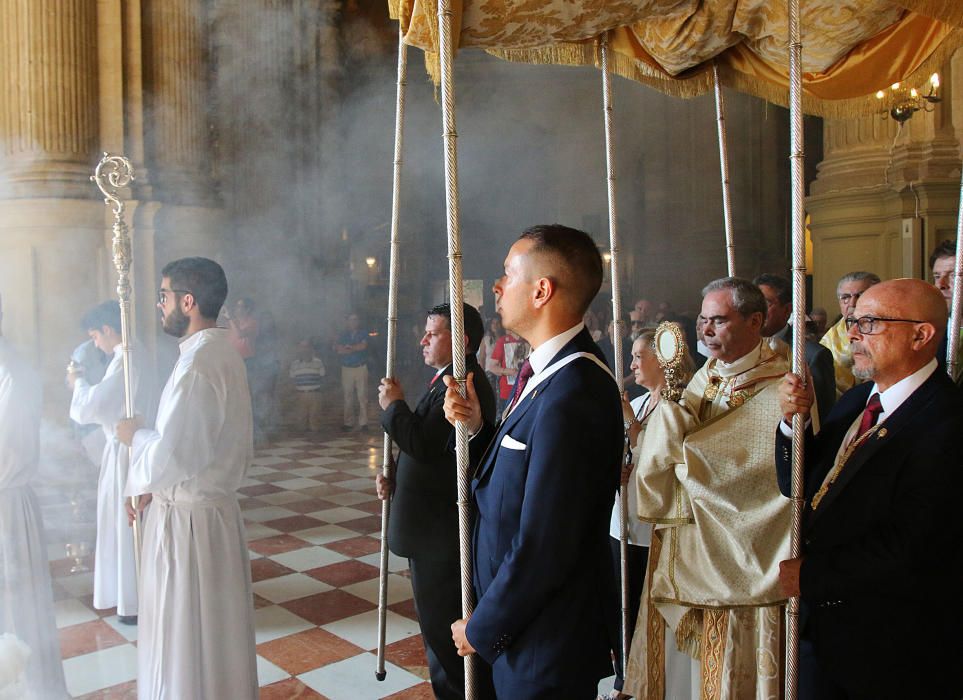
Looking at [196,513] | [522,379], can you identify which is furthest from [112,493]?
[522,379]

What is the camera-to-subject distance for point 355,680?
148 inches

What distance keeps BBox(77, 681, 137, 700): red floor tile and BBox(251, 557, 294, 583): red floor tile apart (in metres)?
1.49

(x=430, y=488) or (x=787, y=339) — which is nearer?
(x=430, y=488)

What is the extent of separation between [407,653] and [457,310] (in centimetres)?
246

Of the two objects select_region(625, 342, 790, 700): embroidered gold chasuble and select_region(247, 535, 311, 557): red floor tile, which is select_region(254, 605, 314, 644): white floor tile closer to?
select_region(247, 535, 311, 557): red floor tile

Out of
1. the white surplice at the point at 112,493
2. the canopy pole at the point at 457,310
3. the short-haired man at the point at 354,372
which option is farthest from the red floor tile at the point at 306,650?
the short-haired man at the point at 354,372

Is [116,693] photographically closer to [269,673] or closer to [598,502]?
[269,673]

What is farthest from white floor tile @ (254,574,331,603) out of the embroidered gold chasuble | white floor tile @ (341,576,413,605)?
the embroidered gold chasuble

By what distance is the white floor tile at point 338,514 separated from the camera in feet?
21.8

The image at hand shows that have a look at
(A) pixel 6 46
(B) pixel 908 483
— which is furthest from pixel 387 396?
(A) pixel 6 46

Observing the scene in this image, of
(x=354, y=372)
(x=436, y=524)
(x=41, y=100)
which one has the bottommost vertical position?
(x=436, y=524)

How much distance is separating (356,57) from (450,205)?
15.7 metres

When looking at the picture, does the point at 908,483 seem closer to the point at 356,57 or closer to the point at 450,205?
the point at 450,205

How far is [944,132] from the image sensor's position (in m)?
9.77
